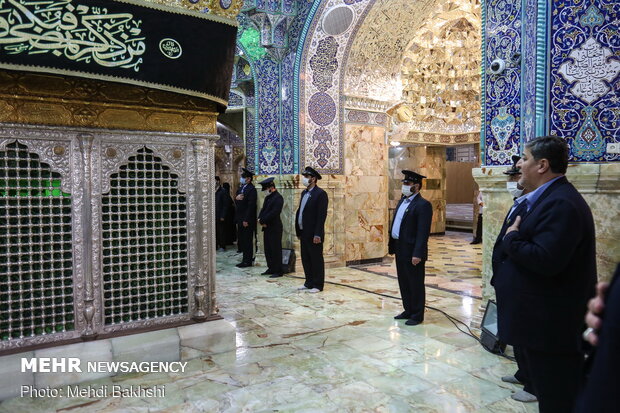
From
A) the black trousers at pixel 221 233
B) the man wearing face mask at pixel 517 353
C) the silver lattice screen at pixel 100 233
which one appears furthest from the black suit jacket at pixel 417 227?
the black trousers at pixel 221 233

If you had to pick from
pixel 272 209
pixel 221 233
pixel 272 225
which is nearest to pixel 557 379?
pixel 272 209

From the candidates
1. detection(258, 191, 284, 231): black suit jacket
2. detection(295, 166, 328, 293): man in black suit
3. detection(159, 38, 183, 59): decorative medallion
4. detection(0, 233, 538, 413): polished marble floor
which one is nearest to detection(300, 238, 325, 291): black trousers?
detection(295, 166, 328, 293): man in black suit

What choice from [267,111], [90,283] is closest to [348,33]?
[267,111]

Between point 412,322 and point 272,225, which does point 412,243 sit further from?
point 272,225

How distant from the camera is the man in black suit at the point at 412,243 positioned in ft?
13.6

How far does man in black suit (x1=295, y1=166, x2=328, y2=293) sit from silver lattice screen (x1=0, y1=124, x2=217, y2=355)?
6.64 ft

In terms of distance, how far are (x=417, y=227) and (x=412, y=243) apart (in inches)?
6.0

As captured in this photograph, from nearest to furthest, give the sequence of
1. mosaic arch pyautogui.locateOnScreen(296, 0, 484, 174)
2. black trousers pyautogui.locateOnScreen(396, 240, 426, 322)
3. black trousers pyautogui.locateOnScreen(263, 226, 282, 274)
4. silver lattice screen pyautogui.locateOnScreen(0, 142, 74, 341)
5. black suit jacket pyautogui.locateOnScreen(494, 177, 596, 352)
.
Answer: black suit jacket pyautogui.locateOnScreen(494, 177, 596, 352)
silver lattice screen pyautogui.locateOnScreen(0, 142, 74, 341)
black trousers pyautogui.locateOnScreen(396, 240, 426, 322)
black trousers pyautogui.locateOnScreen(263, 226, 282, 274)
mosaic arch pyautogui.locateOnScreen(296, 0, 484, 174)

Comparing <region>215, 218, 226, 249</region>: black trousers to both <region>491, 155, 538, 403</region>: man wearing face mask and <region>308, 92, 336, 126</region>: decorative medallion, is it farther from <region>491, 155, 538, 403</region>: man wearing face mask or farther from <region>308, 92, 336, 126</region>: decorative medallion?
<region>491, 155, 538, 403</region>: man wearing face mask

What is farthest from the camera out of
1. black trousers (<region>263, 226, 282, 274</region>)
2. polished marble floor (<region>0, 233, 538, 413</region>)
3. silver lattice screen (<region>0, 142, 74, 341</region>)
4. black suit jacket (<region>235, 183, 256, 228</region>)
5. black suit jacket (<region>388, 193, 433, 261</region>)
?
black suit jacket (<region>235, 183, 256, 228</region>)

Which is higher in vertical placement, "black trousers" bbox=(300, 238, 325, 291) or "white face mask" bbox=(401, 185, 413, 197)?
"white face mask" bbox=(401, 185, 413, 197)

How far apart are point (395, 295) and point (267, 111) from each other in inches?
144

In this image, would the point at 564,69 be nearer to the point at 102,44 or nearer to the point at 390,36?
the point at 102,44
